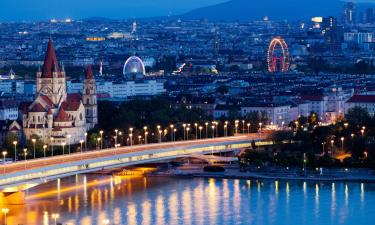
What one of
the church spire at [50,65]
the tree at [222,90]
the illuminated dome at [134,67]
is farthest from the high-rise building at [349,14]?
the church spire at [50,65]

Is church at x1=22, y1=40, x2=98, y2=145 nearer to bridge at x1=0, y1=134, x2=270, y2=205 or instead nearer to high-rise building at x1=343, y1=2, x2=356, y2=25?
bridge at x1=0, y1=134, x2=270, y2=205

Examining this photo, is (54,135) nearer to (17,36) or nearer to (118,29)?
(17,36)

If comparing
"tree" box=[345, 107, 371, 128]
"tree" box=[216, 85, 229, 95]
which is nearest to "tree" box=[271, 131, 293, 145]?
"tree" box=[345, 107, 371, 128]

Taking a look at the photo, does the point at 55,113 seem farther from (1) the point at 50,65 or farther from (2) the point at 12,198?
(2) the point at 12,198

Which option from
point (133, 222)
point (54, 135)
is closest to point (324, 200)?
point (133, 222)

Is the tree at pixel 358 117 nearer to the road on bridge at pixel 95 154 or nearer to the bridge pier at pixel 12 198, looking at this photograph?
the road on bridge at pixel 95 154
